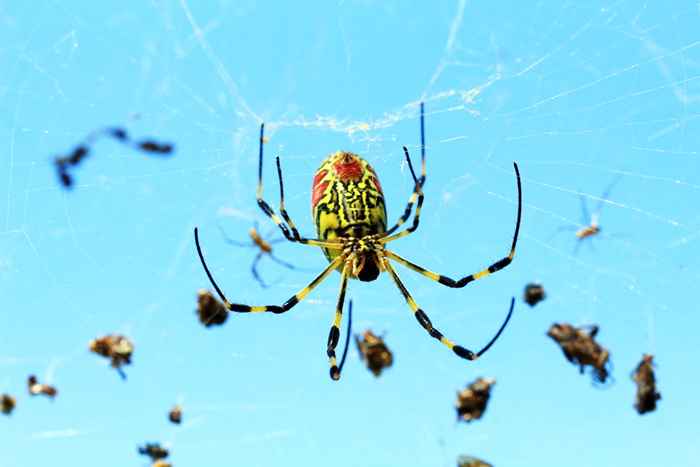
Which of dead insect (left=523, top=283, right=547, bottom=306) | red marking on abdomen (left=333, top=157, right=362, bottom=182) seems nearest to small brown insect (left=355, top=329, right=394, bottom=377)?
dead insect (left=523, top=283, right=547, bottom=306)

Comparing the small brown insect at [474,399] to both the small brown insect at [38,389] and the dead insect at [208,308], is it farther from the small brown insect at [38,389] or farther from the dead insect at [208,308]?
the small brown insect at [38,389]

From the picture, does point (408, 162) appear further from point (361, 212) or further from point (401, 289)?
point (401, 289)

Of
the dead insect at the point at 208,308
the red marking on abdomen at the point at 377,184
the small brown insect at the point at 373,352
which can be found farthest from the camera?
the dead insect at the point at 208,308

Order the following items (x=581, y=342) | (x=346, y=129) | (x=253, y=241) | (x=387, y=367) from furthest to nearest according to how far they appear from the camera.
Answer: (x=253, y=241) → (x=387, y=367) → (x=581, y=342) → (x=346, y=129)

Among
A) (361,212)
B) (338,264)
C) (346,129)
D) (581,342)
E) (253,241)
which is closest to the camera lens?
(361,212)

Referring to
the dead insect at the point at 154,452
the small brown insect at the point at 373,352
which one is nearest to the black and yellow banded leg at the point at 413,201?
the small brown insect at the point at 373,352

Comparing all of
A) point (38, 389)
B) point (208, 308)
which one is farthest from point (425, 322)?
point (38, 389)

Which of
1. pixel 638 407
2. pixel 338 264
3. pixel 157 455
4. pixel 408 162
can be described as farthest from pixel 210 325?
pixel 638 407

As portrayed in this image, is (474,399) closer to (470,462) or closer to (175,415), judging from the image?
(470,462)
